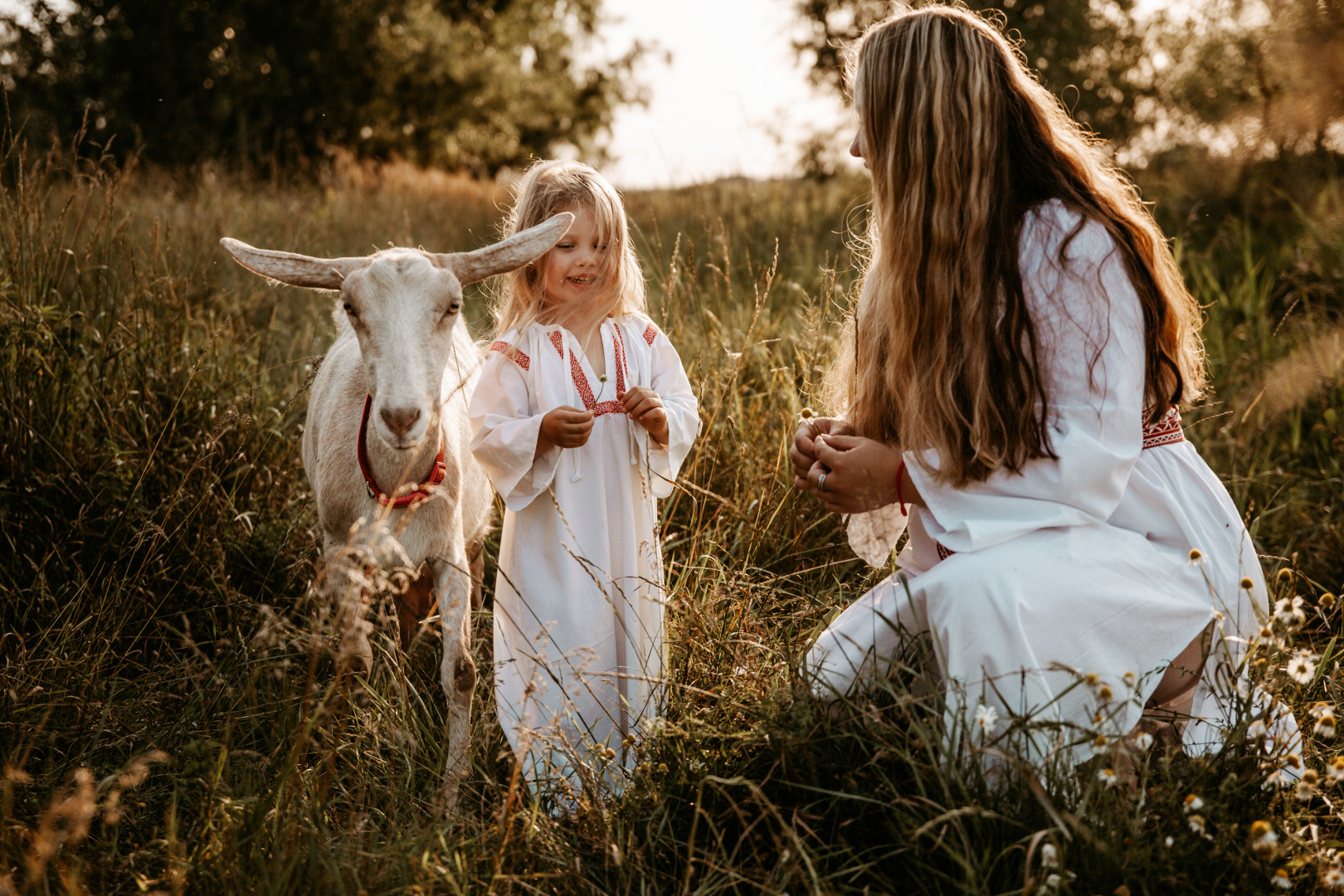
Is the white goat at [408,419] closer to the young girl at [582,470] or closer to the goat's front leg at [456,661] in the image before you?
the goat's front leg at [456,661]

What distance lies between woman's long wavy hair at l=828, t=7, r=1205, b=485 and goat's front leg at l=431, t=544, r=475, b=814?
4.10ft

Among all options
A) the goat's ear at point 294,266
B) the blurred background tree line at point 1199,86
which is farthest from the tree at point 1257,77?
the goat's ear at point 294,266

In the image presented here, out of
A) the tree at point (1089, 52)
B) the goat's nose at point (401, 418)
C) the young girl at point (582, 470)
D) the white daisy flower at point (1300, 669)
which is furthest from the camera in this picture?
the tree at point (1089, 52)

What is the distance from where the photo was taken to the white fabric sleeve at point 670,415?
8.36 ft

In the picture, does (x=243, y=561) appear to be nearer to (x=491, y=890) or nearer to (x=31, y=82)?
(x=491, y=890)

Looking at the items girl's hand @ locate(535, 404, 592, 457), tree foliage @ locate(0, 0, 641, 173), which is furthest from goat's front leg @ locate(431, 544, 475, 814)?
tree foliage @ locate(0, 0, 641, 173)

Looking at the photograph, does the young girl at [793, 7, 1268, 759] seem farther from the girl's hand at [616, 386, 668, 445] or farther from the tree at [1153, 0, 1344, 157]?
the tree at [1153, 0, 1344, 157]

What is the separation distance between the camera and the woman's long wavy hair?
2027 mm

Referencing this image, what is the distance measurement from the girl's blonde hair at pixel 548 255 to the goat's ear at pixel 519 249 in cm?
21

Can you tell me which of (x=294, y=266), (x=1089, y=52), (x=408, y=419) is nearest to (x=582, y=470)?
(x=408, y=419)

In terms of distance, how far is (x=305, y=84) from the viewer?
1731cm

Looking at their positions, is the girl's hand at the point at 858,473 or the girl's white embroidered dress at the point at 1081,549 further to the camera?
the girl's hand at the point at 858,473

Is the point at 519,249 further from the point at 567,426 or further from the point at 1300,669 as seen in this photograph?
the point at 1300,669

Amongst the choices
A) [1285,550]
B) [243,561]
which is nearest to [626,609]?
[243,561]
